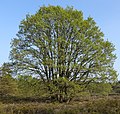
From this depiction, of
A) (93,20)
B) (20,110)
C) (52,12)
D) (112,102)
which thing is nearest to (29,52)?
(52,12)

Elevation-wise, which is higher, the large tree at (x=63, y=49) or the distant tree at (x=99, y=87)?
the large tree at (x=63, y=49)

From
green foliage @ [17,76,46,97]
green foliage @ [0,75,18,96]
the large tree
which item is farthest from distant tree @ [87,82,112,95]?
green foliage @ [0,75,18,96]

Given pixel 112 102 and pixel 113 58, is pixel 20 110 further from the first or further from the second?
pixel 113 58

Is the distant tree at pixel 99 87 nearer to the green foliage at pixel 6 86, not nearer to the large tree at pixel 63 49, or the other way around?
the large tree at pixel 63 49

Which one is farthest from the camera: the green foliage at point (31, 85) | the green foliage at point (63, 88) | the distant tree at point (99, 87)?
the distant tree at point (99, 87)

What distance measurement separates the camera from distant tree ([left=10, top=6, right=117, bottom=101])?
28250 millimetres

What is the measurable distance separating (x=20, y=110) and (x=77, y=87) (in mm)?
12311

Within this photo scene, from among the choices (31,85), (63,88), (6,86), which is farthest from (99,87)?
(6,86)

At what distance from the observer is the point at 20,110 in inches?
595

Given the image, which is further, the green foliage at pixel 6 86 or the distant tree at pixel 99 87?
the green foliage at pixel 6 86

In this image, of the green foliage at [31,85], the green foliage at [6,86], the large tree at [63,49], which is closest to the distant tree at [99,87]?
the large tree at [63,49]

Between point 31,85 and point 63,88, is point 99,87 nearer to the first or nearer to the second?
point 63,88

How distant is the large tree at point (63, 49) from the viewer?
28.2 metres

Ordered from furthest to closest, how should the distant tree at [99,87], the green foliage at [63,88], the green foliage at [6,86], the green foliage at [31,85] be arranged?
1. the green foliage at [6,86]
2. the distant tree at [99,87]
3. the green foliage at [31,85]
4. the green foliage at [63,88]
